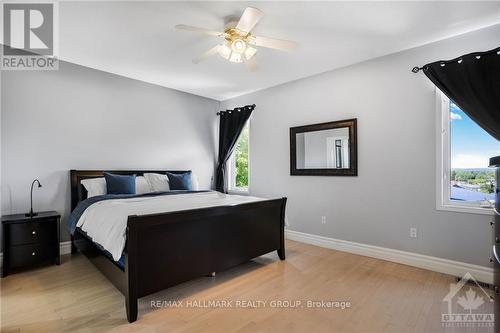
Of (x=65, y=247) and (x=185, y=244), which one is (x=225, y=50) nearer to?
(x=185, y=244)

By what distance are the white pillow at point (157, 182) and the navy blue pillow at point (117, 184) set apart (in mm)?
413

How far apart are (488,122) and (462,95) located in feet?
1.14

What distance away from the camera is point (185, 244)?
2.27 m

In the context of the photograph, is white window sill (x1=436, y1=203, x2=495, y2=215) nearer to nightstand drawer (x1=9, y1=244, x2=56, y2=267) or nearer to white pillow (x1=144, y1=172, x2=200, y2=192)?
white pillow (x1=144, y1=172, x2=200, y2=192)

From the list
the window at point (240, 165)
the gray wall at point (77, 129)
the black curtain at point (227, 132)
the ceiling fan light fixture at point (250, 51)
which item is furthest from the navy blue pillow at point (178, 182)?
the ceiling fan light fixture at point (250, 51)

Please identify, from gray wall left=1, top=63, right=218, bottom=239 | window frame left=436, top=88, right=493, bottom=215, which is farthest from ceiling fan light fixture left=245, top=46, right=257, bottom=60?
gray wall left=1, top=63, right=218, bottom=239

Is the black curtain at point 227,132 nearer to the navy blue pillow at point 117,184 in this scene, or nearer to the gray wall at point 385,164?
the gray wall at point 385,164

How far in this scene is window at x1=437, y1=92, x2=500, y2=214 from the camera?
264 cm

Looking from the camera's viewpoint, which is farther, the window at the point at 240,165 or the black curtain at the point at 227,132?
the window at the point at 240,165

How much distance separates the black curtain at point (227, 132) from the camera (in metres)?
4.83

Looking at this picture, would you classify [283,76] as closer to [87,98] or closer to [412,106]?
[412,106]

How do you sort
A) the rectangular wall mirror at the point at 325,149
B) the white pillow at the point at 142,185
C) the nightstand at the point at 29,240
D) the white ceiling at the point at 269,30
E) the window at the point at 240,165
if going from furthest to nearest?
the window at the point at 240,165
the white pillow at the point at 142,185
the rectangular wall mirror at the point at 325,149
the nightstand at the point at 29,240
the white ceiling at the point at 269,30

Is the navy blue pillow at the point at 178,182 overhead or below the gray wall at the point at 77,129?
below

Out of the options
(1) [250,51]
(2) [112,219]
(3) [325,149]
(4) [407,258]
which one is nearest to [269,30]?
(1) [250,51]
